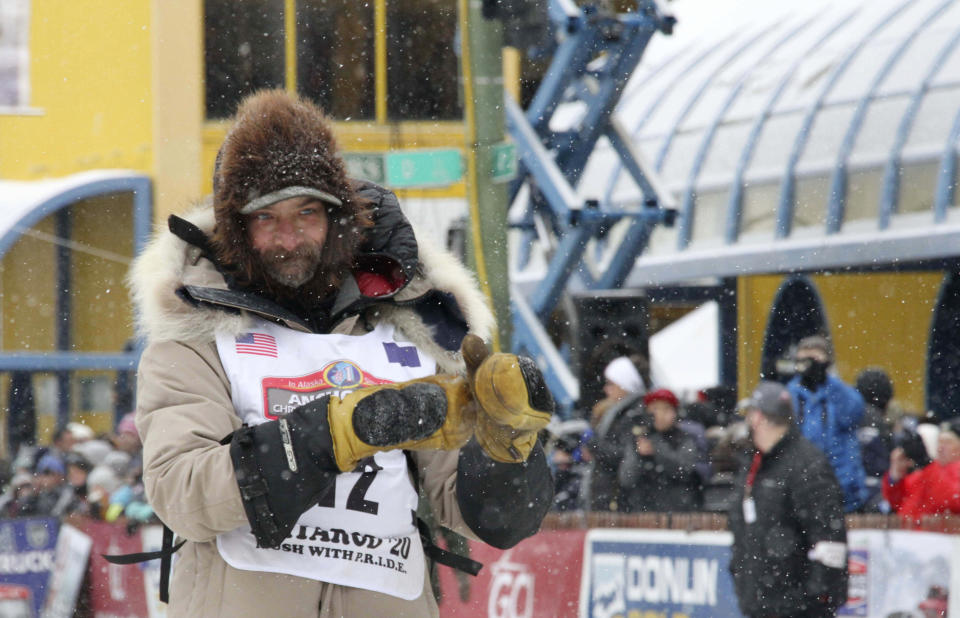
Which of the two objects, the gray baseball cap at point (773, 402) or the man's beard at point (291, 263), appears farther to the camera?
the gray baseball cap at point (773, 402)

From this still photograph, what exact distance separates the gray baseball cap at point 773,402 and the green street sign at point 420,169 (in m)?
1.78

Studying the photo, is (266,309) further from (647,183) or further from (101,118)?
(101,118)

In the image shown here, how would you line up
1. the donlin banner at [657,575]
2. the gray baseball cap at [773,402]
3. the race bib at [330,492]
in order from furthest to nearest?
the donlin banner at [657,575]
the gray baseball cap at [773,402]
the race bib at [330,492]

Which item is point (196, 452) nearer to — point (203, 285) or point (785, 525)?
point (203, 285)

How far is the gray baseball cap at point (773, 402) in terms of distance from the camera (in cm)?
570

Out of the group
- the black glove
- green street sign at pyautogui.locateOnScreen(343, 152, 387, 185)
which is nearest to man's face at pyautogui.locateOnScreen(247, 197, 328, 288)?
the black glove

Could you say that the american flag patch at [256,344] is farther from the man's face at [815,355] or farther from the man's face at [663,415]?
the man's face at [815,355]

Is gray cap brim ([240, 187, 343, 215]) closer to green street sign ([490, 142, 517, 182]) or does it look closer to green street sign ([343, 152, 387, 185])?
green street sign ([490, 142, 517, 182])

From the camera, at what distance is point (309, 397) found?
7.80 ft

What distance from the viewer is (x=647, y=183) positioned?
1088 centimetres

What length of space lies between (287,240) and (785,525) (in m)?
3.70

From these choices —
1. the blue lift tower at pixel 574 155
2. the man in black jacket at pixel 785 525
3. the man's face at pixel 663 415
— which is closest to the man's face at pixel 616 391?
the man's face at pixel 663 415

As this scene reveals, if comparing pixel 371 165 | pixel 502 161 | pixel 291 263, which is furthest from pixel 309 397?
pixel 371 165

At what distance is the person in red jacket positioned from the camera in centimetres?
593
